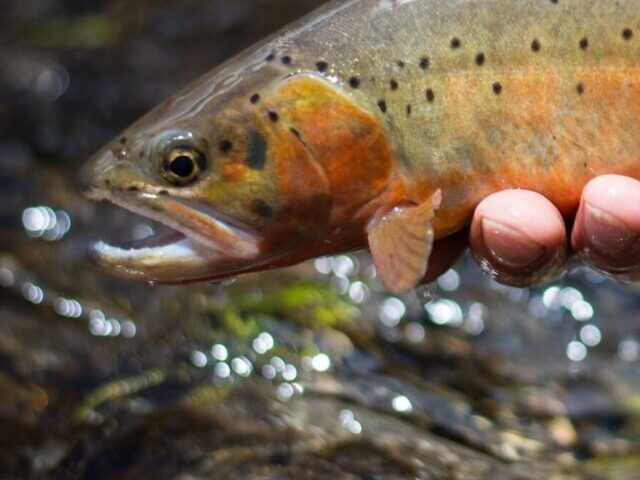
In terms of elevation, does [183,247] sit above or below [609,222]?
below

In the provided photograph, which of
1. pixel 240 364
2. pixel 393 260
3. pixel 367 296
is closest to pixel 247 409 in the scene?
pixel 240 364

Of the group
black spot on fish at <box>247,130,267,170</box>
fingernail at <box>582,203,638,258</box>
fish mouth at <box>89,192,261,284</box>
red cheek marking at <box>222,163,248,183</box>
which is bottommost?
fish mouth at <box>89,192,261,284</box>

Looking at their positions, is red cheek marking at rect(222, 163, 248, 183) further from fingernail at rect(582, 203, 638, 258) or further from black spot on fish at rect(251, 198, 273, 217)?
fingernail at rect(582, 203, 638, 258)

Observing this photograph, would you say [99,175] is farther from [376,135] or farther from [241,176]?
[376,135]

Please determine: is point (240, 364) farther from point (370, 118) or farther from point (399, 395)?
point (370, 118)

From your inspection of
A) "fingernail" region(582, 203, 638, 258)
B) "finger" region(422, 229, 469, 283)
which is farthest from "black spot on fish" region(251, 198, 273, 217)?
"fingernail" region(582, 203, 638, 258)

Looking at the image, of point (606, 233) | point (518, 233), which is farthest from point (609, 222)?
point (518, 233)

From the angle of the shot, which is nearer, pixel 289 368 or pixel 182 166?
pixel 182 166

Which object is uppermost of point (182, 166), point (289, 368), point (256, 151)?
point (289, 368)

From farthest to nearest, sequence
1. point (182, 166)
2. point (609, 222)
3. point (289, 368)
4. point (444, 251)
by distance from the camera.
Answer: point (289, 368)
point (444, 251)
point (609, 222)
point (182, 166)
